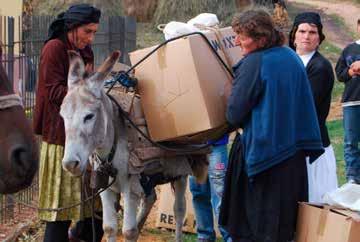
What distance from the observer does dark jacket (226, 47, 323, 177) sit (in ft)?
16.1

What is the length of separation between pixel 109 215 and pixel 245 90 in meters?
1.49

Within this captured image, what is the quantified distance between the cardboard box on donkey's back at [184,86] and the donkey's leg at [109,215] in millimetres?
560

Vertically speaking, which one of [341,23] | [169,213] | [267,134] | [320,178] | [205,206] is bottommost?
[169,213]

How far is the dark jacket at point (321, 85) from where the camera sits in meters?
5.77

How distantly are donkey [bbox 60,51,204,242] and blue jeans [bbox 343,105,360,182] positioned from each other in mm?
3679

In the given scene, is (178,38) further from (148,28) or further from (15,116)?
(148,28)

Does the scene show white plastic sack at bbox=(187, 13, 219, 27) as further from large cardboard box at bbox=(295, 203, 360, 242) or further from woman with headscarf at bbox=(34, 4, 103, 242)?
large cardboard box at bbox=(295, 203, 360, 242)

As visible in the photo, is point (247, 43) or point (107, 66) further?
point (107, 66)

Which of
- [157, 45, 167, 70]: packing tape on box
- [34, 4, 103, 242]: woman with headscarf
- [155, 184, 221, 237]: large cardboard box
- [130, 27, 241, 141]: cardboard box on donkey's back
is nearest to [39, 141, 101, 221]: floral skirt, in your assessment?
[34, 4, 103, 242]: woman with headscarf

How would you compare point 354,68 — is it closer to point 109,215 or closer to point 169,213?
point 169,213

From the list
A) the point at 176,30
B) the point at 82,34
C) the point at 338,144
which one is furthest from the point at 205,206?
the point at 338,144

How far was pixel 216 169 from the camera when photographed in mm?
6387

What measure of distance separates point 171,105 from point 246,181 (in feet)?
2.48

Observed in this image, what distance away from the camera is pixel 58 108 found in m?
5.48
